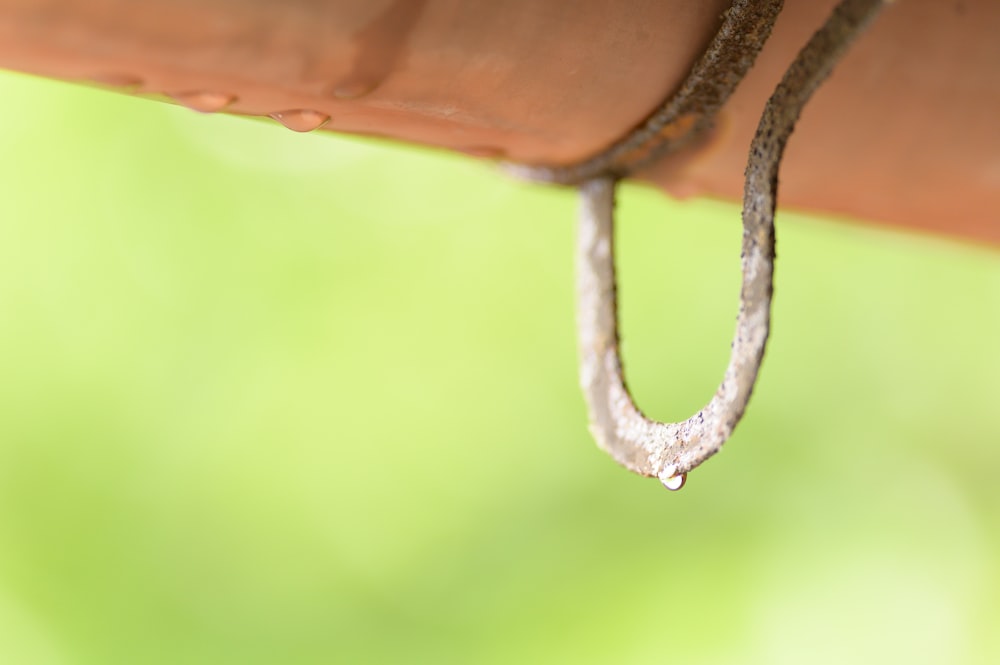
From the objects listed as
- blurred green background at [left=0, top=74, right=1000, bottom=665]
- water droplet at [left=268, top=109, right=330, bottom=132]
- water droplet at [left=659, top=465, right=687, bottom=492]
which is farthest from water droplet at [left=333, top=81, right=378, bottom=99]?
blurred green background at [left=0, top=74, right=1000, bottom=665]

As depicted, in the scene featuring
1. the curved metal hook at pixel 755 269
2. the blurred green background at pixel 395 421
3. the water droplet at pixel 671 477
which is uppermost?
the curved metal hook at pixel 755 269

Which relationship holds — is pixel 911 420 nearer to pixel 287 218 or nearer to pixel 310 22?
pixel 287 218

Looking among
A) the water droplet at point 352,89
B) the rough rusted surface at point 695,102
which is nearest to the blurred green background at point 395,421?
the rough rusted surface at point 695,102

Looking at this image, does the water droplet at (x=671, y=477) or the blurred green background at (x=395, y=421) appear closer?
the water droplet at (x=671, y=477)

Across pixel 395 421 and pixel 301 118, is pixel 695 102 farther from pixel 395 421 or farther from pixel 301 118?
pixel 395 421

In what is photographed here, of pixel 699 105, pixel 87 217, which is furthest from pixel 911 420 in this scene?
pixel 699 105

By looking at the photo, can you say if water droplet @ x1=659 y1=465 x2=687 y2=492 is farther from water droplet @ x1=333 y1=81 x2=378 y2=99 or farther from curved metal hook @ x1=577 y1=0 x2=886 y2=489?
water droplet @ x1=333 y1=81 x2=378 y2=99

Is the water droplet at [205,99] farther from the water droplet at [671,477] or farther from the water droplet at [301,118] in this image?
the water droplet at [671,477]
